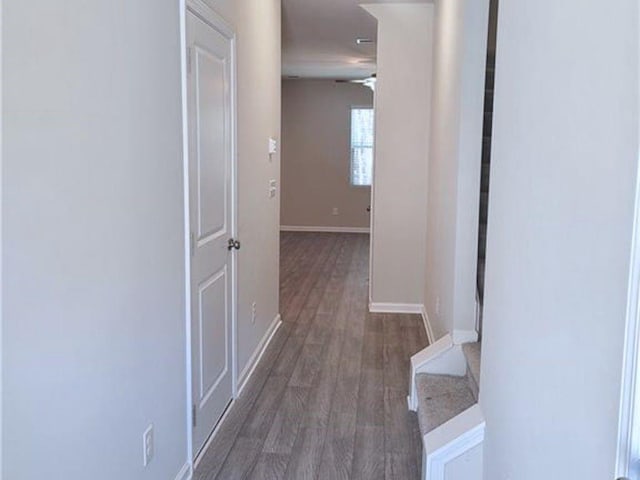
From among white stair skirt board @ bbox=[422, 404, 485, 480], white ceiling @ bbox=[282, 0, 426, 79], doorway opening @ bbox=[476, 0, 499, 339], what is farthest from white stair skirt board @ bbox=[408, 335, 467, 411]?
white ceiling @ bbox=[282, 0, 426, 79]

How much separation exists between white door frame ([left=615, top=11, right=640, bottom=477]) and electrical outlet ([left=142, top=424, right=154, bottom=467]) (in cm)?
172

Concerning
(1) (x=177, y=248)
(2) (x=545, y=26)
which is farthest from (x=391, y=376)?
(2) (x=545, y=26)

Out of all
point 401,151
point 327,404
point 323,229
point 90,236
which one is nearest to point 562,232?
point 90,236

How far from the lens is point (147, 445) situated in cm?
229

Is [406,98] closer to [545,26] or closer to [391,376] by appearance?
[391,376]

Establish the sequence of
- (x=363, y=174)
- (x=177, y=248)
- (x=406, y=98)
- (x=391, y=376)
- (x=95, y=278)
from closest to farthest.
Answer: (x=95, y=278), (x=177, y=248), (x=391, y=376), (x=406, y=98), (x=363, y=174)

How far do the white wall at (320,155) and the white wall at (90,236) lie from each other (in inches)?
343

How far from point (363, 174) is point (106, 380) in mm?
9590

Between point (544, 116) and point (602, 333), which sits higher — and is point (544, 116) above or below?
above

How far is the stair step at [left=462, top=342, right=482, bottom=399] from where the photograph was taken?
9.53 feet

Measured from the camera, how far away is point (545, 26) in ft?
5.03

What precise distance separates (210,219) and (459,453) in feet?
5.16

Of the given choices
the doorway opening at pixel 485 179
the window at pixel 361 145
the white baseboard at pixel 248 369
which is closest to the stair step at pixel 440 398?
the doorway opening at pixel 485 179

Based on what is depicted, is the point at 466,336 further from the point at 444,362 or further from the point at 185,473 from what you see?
the point at 185,473
